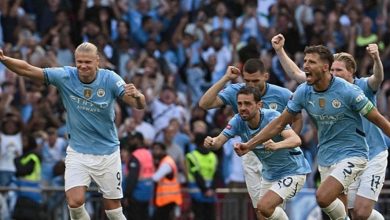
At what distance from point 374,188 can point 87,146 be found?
3.97 m

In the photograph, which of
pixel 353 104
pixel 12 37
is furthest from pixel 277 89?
pixel 12 37

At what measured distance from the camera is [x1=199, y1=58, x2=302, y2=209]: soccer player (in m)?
18.6

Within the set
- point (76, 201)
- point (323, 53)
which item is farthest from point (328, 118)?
point (76, 201)

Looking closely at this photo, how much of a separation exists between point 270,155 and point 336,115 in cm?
134

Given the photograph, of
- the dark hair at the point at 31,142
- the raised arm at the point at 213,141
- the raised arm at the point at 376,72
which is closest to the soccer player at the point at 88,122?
the raised arm at the point at 213,141

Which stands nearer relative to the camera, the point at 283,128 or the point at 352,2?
the point at 283,128

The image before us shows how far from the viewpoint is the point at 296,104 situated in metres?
17.0

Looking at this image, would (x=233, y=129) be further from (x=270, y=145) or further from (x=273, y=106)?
(x=270, y=145)

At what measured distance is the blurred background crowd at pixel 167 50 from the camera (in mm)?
25250

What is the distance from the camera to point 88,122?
17750 millimetres

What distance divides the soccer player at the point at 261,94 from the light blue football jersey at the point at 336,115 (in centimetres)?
161

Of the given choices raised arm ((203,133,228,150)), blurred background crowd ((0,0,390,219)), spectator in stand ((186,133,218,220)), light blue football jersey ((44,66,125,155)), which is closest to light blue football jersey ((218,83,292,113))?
raised arm ((203,133,228,150))

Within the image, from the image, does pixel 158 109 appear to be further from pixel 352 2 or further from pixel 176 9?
pixel 352 2

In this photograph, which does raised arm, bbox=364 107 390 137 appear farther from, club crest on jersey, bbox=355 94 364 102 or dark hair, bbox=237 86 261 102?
dark hair, bbox=237 86 261 102
